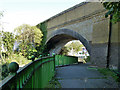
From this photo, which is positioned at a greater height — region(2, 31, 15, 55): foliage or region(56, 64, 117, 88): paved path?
region(2, 31, 15, 55): foliage

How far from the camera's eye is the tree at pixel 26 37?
13.3 metres

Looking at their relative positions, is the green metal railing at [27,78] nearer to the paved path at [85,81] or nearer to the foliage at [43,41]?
the paved path at [85,81]

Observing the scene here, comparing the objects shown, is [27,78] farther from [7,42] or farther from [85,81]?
[7,42]

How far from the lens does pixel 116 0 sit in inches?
116

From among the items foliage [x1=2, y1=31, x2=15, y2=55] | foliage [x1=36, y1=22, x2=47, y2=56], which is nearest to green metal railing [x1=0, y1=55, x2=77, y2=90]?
foliage [x1=2, y1=31, x2=15, y2=55]

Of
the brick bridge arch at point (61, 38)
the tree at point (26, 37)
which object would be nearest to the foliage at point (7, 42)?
the tree at point (26, 37)

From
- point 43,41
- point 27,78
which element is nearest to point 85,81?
point 27,78

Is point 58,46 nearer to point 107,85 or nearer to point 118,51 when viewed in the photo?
point 118,51

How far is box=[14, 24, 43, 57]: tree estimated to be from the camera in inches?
522

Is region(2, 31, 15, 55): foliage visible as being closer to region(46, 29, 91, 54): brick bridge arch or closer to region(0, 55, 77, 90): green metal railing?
region(46, 29, 91, 54): brick bridge arch

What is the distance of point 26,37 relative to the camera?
544 inches

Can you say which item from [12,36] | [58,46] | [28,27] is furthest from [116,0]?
[58,46]

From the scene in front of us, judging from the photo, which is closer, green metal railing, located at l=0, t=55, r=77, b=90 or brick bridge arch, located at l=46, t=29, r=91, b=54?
green metal railing, located at l=0, t=55, r=77, b=90

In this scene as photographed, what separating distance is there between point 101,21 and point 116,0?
455 centimetres
